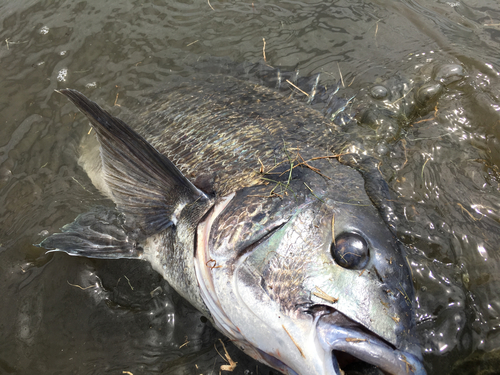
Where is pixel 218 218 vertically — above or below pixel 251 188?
below

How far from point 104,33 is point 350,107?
3.55 metres

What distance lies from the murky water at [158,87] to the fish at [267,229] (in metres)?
0.51

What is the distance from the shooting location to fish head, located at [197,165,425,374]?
4.92 feet

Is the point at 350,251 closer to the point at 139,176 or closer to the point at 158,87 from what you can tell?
Answer: the point at 139,176

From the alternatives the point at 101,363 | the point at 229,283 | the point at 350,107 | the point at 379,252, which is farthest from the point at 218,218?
the point at 350,107

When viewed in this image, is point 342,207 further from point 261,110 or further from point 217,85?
point 217,85

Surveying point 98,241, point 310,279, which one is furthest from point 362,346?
point 98,241

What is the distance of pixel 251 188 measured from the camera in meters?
2.07

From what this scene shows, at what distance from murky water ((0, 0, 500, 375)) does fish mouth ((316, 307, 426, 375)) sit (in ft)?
2.91

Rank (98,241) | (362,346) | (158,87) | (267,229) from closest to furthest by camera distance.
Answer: (362,346), (267,229), (98,241), (158,87)

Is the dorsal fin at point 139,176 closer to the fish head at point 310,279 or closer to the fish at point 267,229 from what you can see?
the fish at point 267,229

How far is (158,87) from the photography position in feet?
13.5

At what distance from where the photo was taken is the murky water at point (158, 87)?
245cm

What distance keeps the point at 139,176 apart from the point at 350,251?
1528 millimetres
